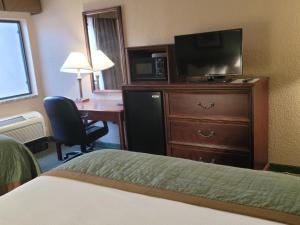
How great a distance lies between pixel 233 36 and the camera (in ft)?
9.09

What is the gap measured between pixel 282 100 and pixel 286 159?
1.94ft

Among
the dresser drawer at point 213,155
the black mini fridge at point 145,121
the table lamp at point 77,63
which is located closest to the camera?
the dresser drawer at point 213,155

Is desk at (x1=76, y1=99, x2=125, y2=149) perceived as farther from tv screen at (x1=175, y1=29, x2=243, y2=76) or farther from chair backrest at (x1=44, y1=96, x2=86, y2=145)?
tv screen at (x1=175, y1=29, x2=243, y2=76)

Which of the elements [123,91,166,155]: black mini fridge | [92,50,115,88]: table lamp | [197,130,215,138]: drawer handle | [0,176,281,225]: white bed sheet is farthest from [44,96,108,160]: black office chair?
[0,176,281,225]: white bed sheet

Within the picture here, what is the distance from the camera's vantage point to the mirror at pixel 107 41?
3.78m

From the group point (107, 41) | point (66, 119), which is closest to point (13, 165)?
point (66, 119)

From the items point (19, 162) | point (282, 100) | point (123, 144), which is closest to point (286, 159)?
point (282, 100)

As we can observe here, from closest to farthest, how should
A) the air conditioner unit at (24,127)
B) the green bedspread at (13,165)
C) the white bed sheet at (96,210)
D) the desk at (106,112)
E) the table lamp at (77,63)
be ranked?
the white bed sheet at (96,210), the green bedspread at (13,165), the desk at (106,112), the table lamp at (77,63), the air conditioner unit at (24,127)

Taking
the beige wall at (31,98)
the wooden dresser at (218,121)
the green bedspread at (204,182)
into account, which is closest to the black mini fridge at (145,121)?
the wooden dresser at (218,121)

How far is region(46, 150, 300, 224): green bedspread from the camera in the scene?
3.95 ft

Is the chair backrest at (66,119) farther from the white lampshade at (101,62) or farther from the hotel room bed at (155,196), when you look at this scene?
the hotel room bed at (155,196)

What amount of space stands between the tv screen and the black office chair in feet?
3.87

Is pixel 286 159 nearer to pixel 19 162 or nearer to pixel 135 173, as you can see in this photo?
pixel 135 173

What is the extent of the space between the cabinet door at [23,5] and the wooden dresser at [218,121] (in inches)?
85.5
